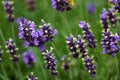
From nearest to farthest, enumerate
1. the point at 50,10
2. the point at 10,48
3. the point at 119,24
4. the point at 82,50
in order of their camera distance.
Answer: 1. the point at 82,50
2. the point at 10,48
3. the point at 119,24
4. the point at 50,10

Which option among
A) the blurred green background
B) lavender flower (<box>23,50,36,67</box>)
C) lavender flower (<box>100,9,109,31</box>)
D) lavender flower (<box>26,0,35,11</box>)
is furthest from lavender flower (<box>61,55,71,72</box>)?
lavender flower (<box>26,0,35,11</box>)

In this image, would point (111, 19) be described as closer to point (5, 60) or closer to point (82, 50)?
point (82, 50)

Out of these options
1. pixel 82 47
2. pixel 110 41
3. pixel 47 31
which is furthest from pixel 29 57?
pixel 110 41

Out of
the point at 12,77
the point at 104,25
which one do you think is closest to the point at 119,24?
the point at 104,25

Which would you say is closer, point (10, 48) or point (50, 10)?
point (10, 48)

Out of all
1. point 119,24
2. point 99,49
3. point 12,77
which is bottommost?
point 12,77

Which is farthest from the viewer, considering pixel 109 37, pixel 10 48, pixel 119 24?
pixel 119 24

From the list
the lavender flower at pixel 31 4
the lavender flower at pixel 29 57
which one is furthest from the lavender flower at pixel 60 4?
the lavender flower at pixel 31 4

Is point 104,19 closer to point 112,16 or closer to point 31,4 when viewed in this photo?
point 112,16

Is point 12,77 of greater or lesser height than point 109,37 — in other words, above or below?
below
